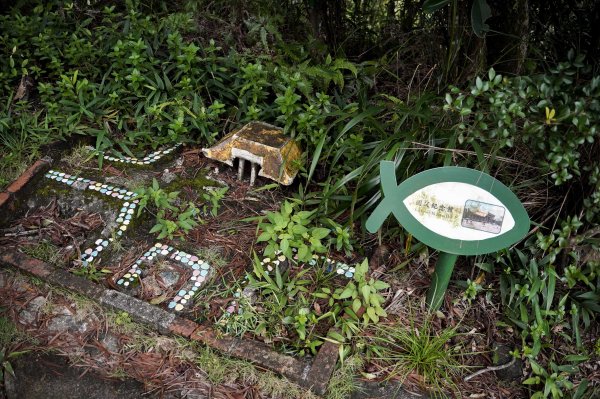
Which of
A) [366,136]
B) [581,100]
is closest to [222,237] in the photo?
[366,136]

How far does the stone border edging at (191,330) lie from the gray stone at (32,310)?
107 millimetres

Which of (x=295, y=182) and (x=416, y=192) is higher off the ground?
(x=416, y=192)

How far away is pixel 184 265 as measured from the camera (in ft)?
8.99

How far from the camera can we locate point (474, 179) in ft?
6.72

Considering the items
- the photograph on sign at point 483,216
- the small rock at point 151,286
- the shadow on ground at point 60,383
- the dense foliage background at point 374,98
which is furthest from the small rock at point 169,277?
the photograph on sign at point 483,216

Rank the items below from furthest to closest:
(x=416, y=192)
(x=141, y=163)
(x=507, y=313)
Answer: (x=141, y=163), (x=507, y=313), (x=416, y=192)

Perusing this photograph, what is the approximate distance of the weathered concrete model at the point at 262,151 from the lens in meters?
3.02

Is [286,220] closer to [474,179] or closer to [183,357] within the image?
[183,357]

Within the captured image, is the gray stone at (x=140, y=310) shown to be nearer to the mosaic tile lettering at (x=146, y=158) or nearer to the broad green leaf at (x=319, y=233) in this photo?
the broad green leaf at (x=319, y=233)

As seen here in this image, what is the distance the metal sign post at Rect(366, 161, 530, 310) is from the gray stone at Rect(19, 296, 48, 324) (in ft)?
5.48

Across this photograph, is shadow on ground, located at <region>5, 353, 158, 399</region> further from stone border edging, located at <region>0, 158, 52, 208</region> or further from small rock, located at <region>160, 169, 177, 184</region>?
small rock, located at <region>160, 169, 177, 184</region>

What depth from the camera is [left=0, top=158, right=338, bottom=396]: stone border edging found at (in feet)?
7.35

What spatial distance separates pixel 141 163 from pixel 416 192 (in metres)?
1.90

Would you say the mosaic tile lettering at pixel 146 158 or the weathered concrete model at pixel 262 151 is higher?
the weathered concrete model at pixel 262 151
